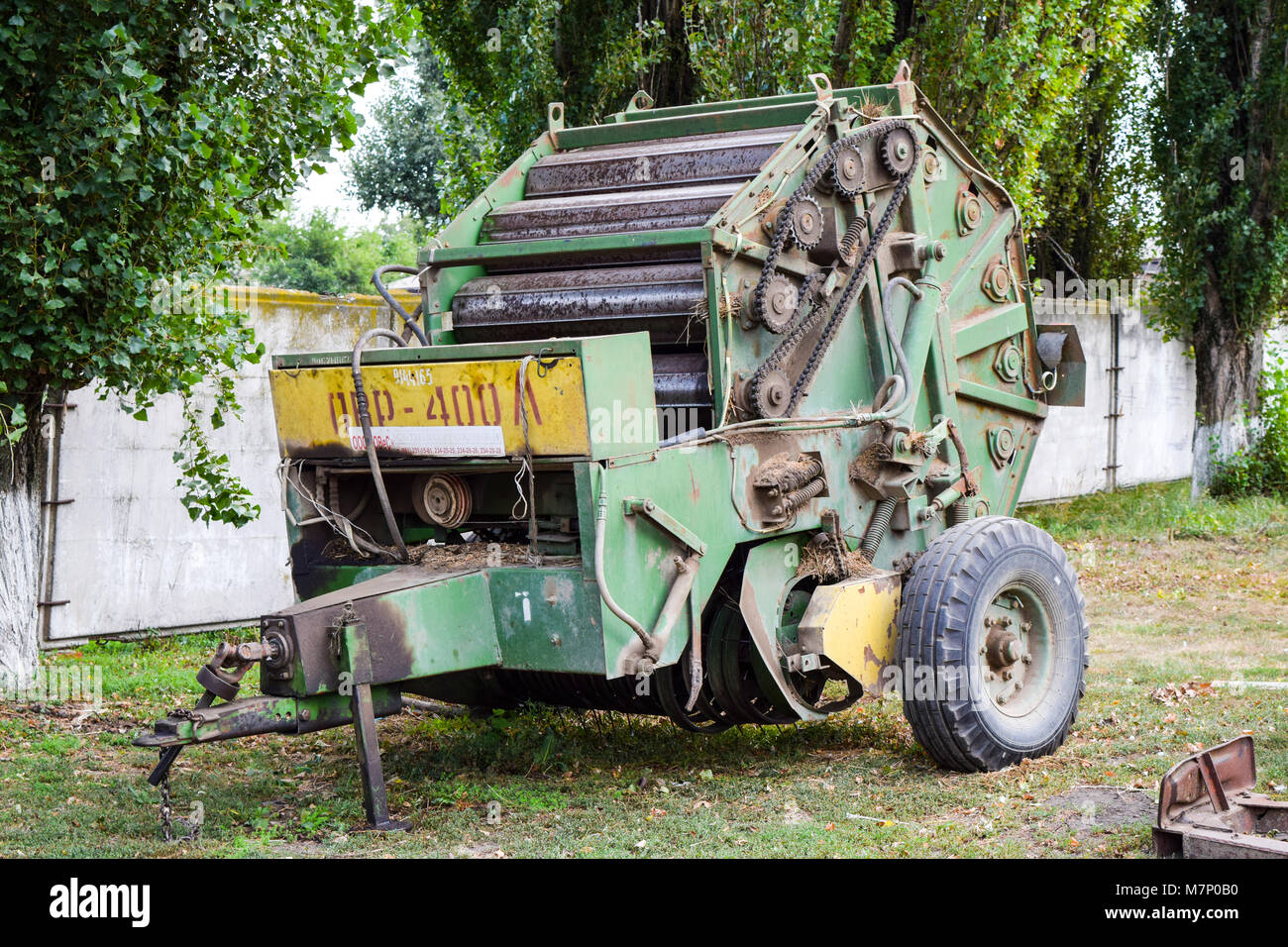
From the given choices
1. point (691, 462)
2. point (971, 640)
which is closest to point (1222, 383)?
point (971, 640)

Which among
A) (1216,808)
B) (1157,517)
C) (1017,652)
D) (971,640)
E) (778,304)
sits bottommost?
(1157,517)

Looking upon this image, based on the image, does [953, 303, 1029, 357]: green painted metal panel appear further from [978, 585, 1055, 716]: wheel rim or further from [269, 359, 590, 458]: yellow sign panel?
[269, 359, 590, 458]: yellow sign panel

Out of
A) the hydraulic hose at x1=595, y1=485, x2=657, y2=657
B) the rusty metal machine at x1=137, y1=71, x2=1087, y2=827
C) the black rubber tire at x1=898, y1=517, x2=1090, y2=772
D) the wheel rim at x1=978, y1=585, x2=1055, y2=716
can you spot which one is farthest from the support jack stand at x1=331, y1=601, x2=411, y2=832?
the wheel rim at x1=978, y1=585, x2=1055, y2=716

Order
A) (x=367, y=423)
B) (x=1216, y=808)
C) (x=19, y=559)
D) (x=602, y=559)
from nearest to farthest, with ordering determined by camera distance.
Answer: (x=1216, y=808), (x=602, y=559), (x=367, y=423), (x=19, y=559)

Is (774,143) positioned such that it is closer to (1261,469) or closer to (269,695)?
(269,695)

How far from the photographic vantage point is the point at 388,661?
16.3ft

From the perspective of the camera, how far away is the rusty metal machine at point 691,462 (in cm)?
498

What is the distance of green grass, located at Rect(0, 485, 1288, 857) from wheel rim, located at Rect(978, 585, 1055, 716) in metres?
0.29

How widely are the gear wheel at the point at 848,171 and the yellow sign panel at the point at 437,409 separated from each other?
174 centimetres

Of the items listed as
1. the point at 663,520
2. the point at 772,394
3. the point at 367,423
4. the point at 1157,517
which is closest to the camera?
the point at 663,520

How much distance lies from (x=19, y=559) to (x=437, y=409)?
355 centimetres

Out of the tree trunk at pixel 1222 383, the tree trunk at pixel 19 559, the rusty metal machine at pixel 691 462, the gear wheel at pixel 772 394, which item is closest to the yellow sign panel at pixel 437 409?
the rusty metal machine at pixel 691 462

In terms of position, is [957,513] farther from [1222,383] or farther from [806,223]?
[1222,383]

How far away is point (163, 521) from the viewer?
934 cm
